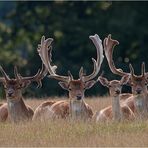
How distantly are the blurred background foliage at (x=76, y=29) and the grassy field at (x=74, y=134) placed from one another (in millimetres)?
19133

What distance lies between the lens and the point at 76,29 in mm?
36719

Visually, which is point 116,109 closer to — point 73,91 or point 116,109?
point 116,109

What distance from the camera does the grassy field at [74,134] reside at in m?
13.1

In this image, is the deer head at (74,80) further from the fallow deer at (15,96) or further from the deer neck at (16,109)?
the deer neck at (16,109)

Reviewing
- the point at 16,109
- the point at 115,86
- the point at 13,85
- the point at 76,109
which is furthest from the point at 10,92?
the point at 115,86

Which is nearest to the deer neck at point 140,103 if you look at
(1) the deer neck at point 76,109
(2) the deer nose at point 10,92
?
(1) the deer neck at point 76,109

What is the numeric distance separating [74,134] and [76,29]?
23000 mm

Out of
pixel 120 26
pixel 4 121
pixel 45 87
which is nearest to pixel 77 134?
pixel 4 121

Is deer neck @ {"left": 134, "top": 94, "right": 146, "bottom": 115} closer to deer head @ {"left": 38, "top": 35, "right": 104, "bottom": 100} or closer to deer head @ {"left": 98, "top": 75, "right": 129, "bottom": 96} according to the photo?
deer head @ {"left": 98, "top": 75, "right": 129, "bottom": 96}

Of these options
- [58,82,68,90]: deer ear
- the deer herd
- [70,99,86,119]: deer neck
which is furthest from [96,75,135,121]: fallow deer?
[58,82,68,90]: deer ear

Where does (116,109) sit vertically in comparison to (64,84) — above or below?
below

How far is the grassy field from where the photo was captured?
13.1 metres

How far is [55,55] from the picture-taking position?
121 ft

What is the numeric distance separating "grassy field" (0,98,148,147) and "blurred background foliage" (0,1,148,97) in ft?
62.8
